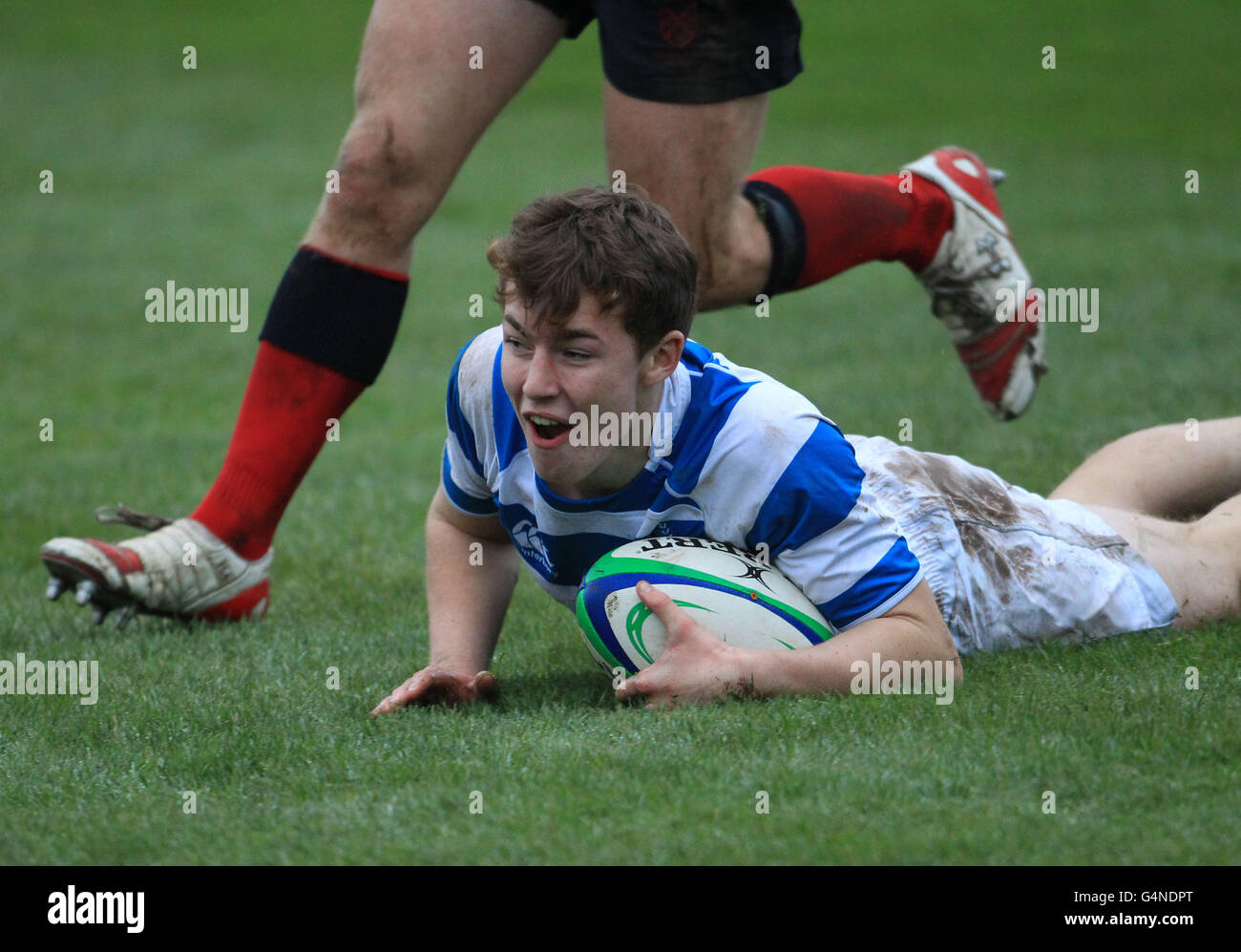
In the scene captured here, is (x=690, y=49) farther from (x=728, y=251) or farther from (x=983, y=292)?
(x=983, y=292)

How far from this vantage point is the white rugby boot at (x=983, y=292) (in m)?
4.66

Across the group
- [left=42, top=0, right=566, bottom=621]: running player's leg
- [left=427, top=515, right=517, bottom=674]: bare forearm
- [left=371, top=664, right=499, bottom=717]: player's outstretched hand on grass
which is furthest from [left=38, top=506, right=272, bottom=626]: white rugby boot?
[left=371, top=664, right=499, bottom=717]: player's outstretched hand on grass

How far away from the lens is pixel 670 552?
316 cm

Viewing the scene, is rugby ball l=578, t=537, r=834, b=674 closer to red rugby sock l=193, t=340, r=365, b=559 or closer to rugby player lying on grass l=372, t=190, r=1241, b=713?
rugby player lying on grass l=372, t=190, r=1241, b=713

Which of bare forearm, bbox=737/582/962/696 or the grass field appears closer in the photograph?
the grass field

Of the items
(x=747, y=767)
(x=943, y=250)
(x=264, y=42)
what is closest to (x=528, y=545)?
(x=747, y=767)

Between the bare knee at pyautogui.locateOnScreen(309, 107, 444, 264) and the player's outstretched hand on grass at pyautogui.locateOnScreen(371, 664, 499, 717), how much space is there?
1.23 m

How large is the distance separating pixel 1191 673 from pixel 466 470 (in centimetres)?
153

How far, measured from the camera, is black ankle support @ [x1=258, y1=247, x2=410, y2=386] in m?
4.06

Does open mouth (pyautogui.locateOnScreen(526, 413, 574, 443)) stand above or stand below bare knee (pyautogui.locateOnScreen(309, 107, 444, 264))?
below

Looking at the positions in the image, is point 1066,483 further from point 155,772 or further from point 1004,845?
point 155,772

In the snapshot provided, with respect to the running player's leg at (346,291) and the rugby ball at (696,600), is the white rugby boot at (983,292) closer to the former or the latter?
the running player's leg at (346,291)

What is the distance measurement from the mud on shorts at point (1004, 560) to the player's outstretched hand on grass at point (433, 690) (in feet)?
3.29

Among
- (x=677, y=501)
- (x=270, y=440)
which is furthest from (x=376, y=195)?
(x=677, y=501)
